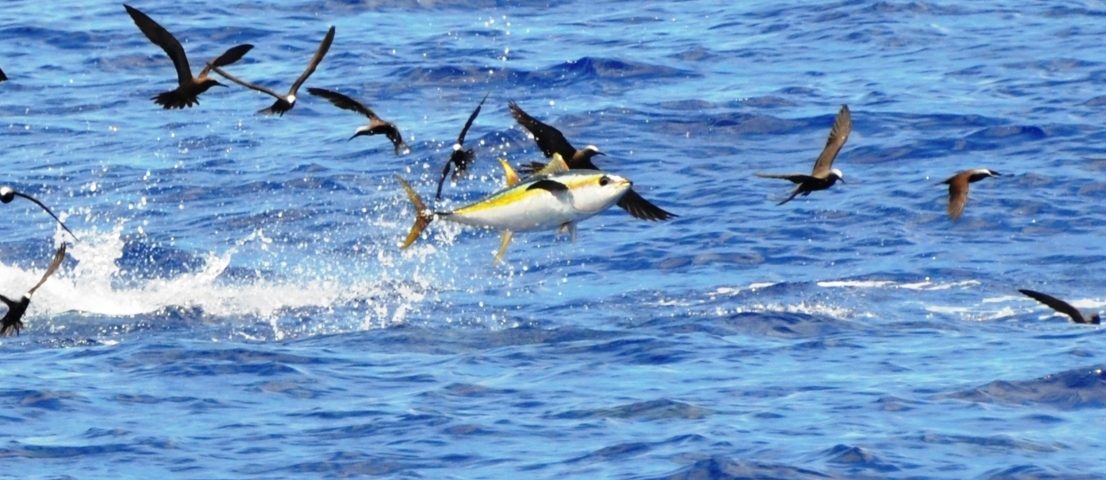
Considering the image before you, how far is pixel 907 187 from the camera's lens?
2611 cm

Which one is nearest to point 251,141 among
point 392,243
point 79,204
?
point 79,204

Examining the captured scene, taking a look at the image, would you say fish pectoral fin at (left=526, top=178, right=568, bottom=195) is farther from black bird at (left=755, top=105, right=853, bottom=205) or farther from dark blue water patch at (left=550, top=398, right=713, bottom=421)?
dark blue water patch at (left=550, top=398, right=713, bottom=421)

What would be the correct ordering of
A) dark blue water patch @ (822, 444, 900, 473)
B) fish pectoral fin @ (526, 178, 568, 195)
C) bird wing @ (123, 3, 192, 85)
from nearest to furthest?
fish pectoral fin @ (526, 178, 568, 195)
bird wing @ (123, 3, 192, 85)
dark blue water patch @ (822, 444, 900, 473)

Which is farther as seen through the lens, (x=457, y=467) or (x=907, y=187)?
(x=907, y=187)

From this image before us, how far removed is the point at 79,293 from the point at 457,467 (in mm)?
8536

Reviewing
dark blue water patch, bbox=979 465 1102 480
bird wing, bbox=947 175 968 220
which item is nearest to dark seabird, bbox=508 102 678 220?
bird wing, bbox=947 175 968 220

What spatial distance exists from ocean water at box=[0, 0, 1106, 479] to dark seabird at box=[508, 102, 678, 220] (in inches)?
76.3

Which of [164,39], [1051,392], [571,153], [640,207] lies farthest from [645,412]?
[164,39]

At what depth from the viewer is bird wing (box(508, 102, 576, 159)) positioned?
15.4m

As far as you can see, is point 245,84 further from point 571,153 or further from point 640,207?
point 571,153

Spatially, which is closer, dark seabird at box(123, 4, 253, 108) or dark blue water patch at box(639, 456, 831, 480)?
dark seabird at box(123, 4, 253, 108)

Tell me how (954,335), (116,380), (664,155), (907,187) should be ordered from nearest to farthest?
(116,380) < (954,335) < (907,187) < (664,155)

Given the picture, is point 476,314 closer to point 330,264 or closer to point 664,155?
point 330,264

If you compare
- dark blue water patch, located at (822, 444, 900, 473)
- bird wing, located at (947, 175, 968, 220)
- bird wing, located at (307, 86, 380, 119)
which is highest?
bird wing, located at (307, 86, 380, 119)
